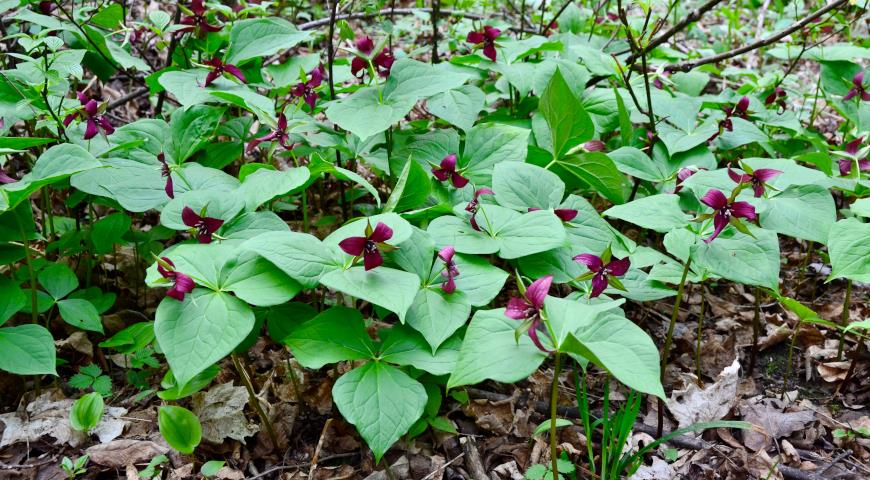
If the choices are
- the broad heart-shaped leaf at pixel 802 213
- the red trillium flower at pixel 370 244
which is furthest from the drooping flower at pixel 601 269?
the broad heart-shaped leaf at pixel 802 213

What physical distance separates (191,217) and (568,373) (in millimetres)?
1604

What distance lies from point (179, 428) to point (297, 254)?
2.20 ft

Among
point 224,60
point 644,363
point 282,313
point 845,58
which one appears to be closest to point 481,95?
point 224,60

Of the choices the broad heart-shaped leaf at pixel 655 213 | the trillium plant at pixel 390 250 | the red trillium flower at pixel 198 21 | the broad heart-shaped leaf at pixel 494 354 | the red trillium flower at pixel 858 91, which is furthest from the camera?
the red trillium flower at pixel 858 91

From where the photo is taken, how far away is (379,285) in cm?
187

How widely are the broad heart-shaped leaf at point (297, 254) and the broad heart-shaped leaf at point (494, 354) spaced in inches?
20.7

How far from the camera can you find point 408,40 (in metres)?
5.35

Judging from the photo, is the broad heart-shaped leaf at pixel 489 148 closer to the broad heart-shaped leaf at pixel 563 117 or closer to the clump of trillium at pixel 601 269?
the broad heart-shaped leaf at pixel 563 117

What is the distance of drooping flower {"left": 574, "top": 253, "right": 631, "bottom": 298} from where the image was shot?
1987mm

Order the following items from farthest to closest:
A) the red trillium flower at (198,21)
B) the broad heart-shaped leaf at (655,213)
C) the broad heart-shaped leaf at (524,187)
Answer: the red trillium flower at (198,21) < the broad heart-shaped leaf at (524,187) < the broad heart-shaped leaf at (655,213)

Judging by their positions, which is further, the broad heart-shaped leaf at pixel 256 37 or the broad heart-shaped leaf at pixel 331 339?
the broad heart-shaped leaf at pixel 256 37

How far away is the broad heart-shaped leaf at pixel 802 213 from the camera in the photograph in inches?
90.7

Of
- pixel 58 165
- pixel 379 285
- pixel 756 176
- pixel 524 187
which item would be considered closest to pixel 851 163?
pixel 756 176

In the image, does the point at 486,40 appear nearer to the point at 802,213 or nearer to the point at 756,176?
the point at 756,176
